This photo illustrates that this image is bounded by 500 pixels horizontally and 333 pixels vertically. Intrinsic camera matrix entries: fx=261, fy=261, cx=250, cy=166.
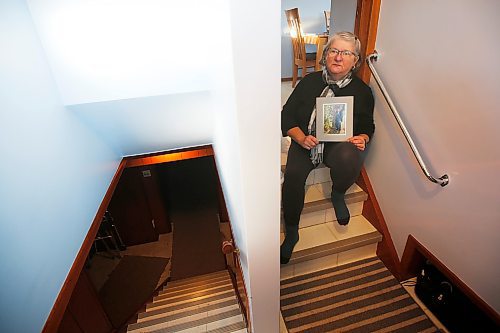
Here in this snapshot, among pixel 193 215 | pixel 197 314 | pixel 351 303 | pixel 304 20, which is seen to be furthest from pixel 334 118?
pixel 193 215

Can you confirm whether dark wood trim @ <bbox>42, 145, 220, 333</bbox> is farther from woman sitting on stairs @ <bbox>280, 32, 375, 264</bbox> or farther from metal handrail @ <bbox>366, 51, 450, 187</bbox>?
metal handrail @ <bbox>366, 51, 450, 187</bbox>

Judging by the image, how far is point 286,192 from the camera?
1.45 meters

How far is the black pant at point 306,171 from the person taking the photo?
1.43 metres

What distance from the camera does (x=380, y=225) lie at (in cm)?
167

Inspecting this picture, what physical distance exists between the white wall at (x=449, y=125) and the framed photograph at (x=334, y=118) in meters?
0.26

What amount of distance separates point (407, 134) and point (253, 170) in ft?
2.92

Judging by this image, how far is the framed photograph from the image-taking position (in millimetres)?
1420

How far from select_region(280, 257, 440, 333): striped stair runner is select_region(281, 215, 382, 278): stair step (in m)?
0.06

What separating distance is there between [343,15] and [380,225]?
4.85 feet

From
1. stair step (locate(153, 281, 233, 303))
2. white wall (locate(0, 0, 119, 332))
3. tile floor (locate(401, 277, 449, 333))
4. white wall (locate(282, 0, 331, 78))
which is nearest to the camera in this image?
white wall (locate(0, 0, 119, 332))

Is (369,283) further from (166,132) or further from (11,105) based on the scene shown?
(11,105)

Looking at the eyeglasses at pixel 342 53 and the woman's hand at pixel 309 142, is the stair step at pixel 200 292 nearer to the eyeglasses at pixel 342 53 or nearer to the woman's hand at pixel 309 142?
the woman's hand at pixel 309 142

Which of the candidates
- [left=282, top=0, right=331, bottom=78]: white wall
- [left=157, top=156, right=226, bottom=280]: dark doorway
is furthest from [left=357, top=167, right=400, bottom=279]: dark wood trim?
[left=282, top=0, right=331, bottom=78]: white wall

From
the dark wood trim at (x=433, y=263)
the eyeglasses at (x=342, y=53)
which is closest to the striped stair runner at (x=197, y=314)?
the dark wood trim at (x=433, y=263)
